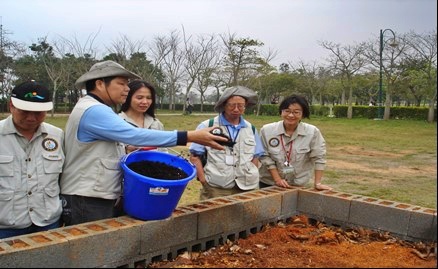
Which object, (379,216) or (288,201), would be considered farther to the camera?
(288,201)

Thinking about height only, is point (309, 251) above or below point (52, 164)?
below

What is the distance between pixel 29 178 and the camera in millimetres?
2492

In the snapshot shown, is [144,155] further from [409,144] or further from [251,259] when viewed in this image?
[409,144]

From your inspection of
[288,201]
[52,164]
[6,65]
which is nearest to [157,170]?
[52,164]

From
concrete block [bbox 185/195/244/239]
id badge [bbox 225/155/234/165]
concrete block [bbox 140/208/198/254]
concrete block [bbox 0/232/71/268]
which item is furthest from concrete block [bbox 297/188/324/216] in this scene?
concrete block [bbox 0/232/71/268]

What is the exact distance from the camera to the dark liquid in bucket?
2559 mm

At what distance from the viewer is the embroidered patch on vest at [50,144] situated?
8.42ft

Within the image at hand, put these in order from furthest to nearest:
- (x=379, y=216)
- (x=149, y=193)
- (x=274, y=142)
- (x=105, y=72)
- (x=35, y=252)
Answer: (x=274, y=142)
(x=379, y=216)
(x=105, y=72)
(x=149, y=193)
(x=35, y=252)

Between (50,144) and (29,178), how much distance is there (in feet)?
0.76

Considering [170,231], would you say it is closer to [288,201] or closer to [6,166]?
[6,166]

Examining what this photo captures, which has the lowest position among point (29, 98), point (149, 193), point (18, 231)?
point (18, 231)

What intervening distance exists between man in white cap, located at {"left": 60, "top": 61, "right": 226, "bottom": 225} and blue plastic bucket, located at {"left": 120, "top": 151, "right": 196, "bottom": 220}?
0.37 feet

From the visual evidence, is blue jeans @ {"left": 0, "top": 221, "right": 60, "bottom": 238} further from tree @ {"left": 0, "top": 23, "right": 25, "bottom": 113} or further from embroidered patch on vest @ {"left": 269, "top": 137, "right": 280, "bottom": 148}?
tree @ {"left": 0, "top": 23, "right": 25, "bottom": 113}

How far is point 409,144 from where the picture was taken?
1502 centimetres
